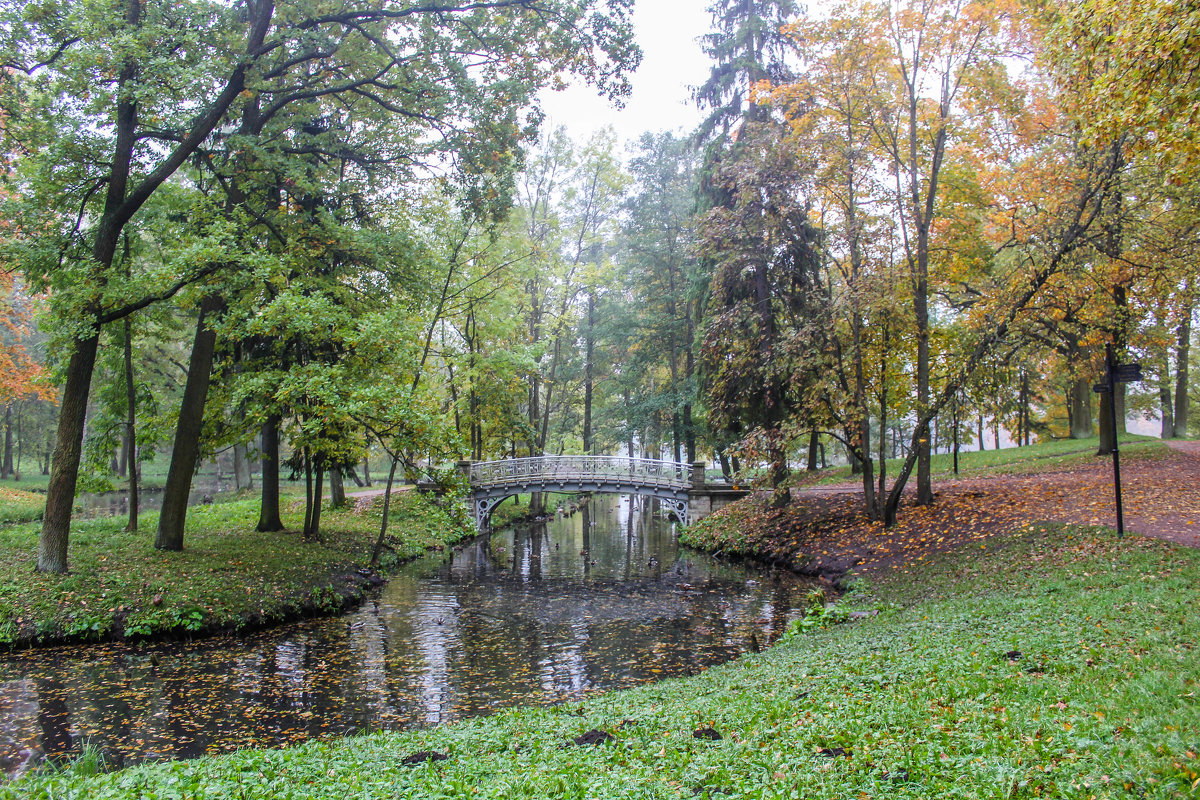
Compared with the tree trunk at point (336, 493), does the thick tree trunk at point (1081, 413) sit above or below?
above

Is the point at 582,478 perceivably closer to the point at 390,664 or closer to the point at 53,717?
the point at 390,664

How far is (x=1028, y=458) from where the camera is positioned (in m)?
23.5

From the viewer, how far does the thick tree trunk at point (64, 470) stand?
11.3 meters

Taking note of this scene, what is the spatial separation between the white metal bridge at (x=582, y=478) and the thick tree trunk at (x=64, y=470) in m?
13.9

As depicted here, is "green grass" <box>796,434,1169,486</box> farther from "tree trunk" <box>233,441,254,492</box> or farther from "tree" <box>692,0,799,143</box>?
"tree trunk" <box>233,441,254,492</box>

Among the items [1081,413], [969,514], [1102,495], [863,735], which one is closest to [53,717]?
[863,735]

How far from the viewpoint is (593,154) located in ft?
103

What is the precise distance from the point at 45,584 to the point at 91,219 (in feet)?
24.2

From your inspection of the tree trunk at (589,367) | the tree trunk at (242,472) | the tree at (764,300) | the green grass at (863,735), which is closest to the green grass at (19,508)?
the tree trunk at (242,472)

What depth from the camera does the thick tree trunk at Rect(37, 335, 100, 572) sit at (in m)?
11.3

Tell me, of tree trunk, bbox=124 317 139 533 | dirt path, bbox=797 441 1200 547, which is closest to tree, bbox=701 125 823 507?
dirt path, bbox=797 441 1200 547

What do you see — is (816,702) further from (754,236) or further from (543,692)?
(754,236)

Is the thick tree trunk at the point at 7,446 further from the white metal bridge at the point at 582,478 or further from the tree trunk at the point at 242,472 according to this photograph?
the white metal bridge at the point at 582,478

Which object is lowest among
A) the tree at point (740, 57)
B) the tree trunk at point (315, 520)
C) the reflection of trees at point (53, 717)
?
the reflection of trees at point (53, 717)
